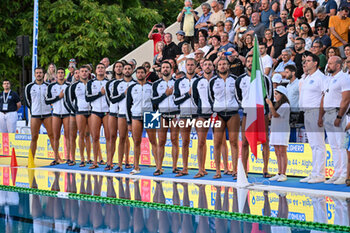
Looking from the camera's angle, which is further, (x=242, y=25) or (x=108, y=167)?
(x=242, y=25)

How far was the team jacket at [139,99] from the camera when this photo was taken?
12602mm

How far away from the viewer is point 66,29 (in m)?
26.6

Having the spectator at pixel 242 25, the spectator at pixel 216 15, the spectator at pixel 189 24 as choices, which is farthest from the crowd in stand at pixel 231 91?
the spectator at pixel 189 24

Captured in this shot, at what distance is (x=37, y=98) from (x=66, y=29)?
41.7 feet

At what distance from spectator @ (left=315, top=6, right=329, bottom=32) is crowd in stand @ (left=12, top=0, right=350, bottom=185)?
0.08ft

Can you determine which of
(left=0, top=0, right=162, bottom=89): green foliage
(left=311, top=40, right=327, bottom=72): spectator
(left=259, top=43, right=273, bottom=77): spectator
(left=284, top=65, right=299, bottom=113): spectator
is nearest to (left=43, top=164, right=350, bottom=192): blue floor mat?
(left=284, top=65, right=299, bottom=113): spectator

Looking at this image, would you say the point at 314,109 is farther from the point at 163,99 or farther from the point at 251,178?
the point at 163,99

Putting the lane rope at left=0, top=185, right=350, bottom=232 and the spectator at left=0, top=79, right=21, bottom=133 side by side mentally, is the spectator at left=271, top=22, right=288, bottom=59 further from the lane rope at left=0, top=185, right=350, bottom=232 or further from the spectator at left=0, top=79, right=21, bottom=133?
the spectator at left=0, top=79, right=21, bottom=133

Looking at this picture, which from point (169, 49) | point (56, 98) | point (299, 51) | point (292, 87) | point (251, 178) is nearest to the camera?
point (292, 87)

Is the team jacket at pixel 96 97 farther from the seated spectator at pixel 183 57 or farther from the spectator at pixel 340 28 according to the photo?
the spectator at pixel 340 28

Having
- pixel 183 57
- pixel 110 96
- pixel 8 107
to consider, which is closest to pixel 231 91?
pixel 110 96

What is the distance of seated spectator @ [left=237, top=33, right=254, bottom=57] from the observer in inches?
558

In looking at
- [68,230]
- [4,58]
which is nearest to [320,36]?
[68,230]

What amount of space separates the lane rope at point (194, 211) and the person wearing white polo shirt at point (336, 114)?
2.99 metres
